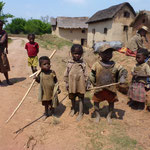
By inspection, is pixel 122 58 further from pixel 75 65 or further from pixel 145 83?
pixel 75 65

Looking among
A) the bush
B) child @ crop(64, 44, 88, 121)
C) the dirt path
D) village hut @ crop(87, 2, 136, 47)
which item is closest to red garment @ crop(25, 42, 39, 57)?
the dirt path

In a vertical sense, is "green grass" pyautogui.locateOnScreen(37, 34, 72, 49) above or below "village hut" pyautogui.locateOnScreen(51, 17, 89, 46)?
below

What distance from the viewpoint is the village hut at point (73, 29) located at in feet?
87.7

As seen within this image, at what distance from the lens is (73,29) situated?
26.9 m

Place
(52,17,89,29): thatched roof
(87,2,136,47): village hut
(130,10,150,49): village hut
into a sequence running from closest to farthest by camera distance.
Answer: (130,10,150,49): village hut < (87,2,136,47): village hut < (52,17,89,29): thatched roof

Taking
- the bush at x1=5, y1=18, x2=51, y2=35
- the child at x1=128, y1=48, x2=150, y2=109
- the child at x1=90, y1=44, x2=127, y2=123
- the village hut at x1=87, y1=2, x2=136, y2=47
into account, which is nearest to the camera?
the child at x1=90, y1=44, x2=127, y2=123

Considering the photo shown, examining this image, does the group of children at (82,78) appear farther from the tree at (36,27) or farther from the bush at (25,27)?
the tree at (36,27)

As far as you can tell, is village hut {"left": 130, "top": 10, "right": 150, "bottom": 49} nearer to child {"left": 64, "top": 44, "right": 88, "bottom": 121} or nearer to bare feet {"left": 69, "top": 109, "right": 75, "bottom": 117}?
child {"left": 64, "top": 44, "right": 88, "bottom": 121}

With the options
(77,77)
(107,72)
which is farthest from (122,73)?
(77,77)

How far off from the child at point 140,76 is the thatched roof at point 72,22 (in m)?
23.9

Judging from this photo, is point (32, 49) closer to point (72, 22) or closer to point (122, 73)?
point (122, 73)

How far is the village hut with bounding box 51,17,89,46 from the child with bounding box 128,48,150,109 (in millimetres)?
23461

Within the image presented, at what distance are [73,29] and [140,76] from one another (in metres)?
24.7

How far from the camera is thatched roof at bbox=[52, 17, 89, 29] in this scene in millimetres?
26719
